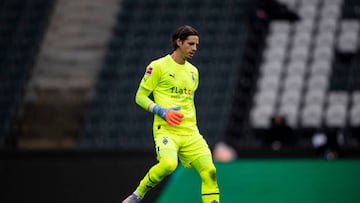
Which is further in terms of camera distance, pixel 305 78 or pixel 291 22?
pixel 291 22

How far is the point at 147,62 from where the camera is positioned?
57.7ft

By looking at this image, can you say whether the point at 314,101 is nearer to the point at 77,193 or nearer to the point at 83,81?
the point at 83,81

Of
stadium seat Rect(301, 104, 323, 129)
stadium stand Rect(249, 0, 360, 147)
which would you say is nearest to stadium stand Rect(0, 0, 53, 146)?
stadium stand Rect(249, 0, 360, 147)

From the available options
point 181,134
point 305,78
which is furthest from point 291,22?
point 181,134

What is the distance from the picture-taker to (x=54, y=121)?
17.9 meters

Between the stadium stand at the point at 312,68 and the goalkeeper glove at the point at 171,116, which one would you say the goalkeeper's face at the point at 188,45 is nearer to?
the goalkeeper glove at the point at 171,116

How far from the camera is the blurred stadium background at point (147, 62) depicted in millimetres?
15609

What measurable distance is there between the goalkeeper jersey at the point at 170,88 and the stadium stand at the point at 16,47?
9.83m

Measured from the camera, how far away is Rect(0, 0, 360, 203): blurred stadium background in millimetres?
15609

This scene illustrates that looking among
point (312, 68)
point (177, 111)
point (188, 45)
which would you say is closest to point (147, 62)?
point (312, 68)

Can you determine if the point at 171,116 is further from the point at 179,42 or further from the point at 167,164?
the point at 179,42

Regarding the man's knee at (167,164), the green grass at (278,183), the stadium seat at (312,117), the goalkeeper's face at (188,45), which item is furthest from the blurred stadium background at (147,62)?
the man's knee at (167,164)

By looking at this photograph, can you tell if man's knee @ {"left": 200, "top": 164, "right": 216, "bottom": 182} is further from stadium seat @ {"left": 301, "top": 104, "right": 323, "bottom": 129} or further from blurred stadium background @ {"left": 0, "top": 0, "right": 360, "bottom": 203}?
stadium seat @ {"left": 301, "top": 104, "right": 323, "bottom": 129}

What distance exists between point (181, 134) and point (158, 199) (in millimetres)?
1514
